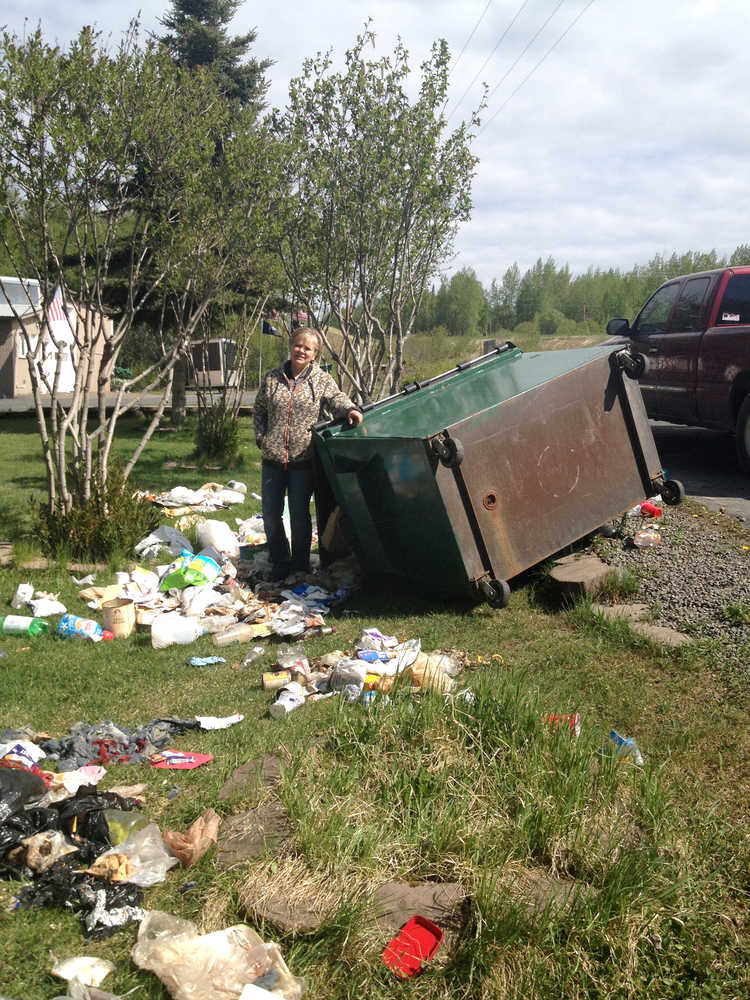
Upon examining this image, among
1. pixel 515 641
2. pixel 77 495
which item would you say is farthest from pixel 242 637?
pixel 77 495

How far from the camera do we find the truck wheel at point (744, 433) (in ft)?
25.4

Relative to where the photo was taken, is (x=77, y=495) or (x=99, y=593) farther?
(x=77, y=495)

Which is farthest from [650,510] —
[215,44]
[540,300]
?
[540,300]

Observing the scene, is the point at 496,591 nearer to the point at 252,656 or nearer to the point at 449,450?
the point at 449,450

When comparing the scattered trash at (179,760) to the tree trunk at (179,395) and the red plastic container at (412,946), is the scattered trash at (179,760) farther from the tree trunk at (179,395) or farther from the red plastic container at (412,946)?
the tree trunk at (179,395)

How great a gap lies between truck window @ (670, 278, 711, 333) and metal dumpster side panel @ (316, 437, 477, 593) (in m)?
4.53

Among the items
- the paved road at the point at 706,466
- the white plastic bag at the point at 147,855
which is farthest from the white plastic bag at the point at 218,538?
the white plastic bag at the point at 147,855

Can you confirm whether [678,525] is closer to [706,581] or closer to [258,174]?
[706,581]

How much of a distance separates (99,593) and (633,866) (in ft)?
14.9

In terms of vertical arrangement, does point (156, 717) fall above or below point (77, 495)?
below

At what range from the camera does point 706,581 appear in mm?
5012

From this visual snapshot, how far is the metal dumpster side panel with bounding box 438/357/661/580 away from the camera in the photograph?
4.96 metres

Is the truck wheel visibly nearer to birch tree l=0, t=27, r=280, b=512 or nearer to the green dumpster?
the green dumpster

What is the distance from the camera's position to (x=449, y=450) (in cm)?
477
